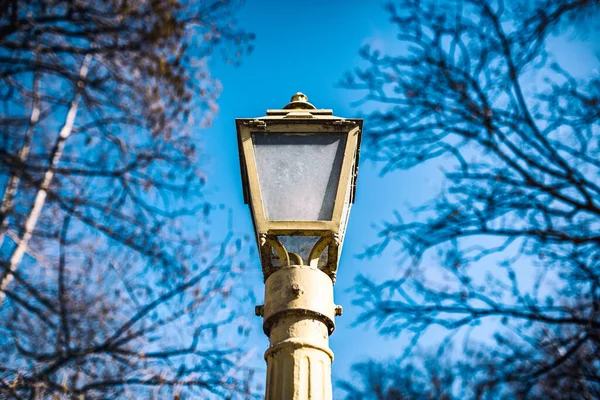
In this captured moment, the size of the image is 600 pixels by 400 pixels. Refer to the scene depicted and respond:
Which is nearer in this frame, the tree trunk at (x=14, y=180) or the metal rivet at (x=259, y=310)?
the metal rivet at (x=259, y=310)

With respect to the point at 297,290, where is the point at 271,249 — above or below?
above

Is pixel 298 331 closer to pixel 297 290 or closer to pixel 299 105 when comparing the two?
pixel 297 290

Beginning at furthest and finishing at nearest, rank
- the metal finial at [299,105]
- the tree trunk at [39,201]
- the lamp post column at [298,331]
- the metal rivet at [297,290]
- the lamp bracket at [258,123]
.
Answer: the tree trunk at [39,201]
the metal finial at [299,105]
the lamp bracket at [258,123]
the metal rivet at [297,290]
the lamp post column at [298,331]

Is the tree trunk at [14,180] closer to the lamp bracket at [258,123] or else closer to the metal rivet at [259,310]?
the lamp bracket at [258,123]

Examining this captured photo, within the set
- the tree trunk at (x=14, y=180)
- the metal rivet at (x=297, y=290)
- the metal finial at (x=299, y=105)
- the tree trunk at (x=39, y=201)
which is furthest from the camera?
the tree trunk at (x=39, y=201)

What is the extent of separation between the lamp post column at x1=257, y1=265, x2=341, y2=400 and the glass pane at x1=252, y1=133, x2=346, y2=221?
27cm

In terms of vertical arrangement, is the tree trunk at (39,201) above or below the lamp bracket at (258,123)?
above

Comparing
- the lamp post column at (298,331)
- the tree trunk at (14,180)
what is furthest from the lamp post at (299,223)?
the tree trunk at (14,180)

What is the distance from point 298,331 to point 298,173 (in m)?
0.70

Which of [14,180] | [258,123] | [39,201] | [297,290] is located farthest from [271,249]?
[39,201]

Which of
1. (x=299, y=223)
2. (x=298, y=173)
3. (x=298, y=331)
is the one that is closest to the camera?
(x=298, y=331)

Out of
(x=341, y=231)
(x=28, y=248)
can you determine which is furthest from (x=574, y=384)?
(x=28, y=248)

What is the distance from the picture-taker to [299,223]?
7.15 feet

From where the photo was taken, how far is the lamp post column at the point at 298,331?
187 centimetres
